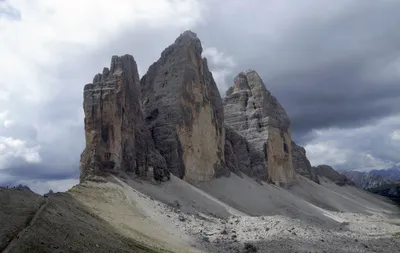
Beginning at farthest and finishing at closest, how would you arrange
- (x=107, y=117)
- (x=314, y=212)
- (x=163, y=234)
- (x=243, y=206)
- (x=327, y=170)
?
(x=327, y=170), (x=314, y=212), (x=243, y=206), (x=107, y=117), (x=163, y=234)

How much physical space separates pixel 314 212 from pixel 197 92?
26534 millimetres

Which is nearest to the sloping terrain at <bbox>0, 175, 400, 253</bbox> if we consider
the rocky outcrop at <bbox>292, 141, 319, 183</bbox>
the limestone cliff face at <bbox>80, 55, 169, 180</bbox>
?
the limestone cliff face at <bbox>80, 55, 169, 180</bbox>

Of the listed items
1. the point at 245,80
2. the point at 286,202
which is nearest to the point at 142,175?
the point at 286,202

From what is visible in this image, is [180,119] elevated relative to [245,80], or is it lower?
lower

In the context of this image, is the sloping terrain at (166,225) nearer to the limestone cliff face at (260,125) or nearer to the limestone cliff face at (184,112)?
the limestone cliff face at (184,112)

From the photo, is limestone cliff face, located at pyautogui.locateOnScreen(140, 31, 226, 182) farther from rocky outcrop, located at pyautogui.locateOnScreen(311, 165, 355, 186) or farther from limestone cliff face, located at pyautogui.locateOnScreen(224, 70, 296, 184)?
rocky outcrop, located at pyautogui.locateOnScreen(311, 165, 355, 186)

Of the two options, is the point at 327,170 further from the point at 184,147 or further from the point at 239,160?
the point at 184,147

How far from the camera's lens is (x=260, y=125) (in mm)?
90938

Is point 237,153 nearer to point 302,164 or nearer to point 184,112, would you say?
point 184,112

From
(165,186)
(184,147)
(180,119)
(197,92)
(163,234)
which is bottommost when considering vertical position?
(163,234)

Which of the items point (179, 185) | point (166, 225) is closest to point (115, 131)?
point (179, 185)

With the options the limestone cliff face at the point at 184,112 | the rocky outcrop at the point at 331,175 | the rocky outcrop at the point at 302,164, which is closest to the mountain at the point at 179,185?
the limestone cliff face at the point at 184,112

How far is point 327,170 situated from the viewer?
5527 inches

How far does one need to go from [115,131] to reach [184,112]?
1672 centimetres
